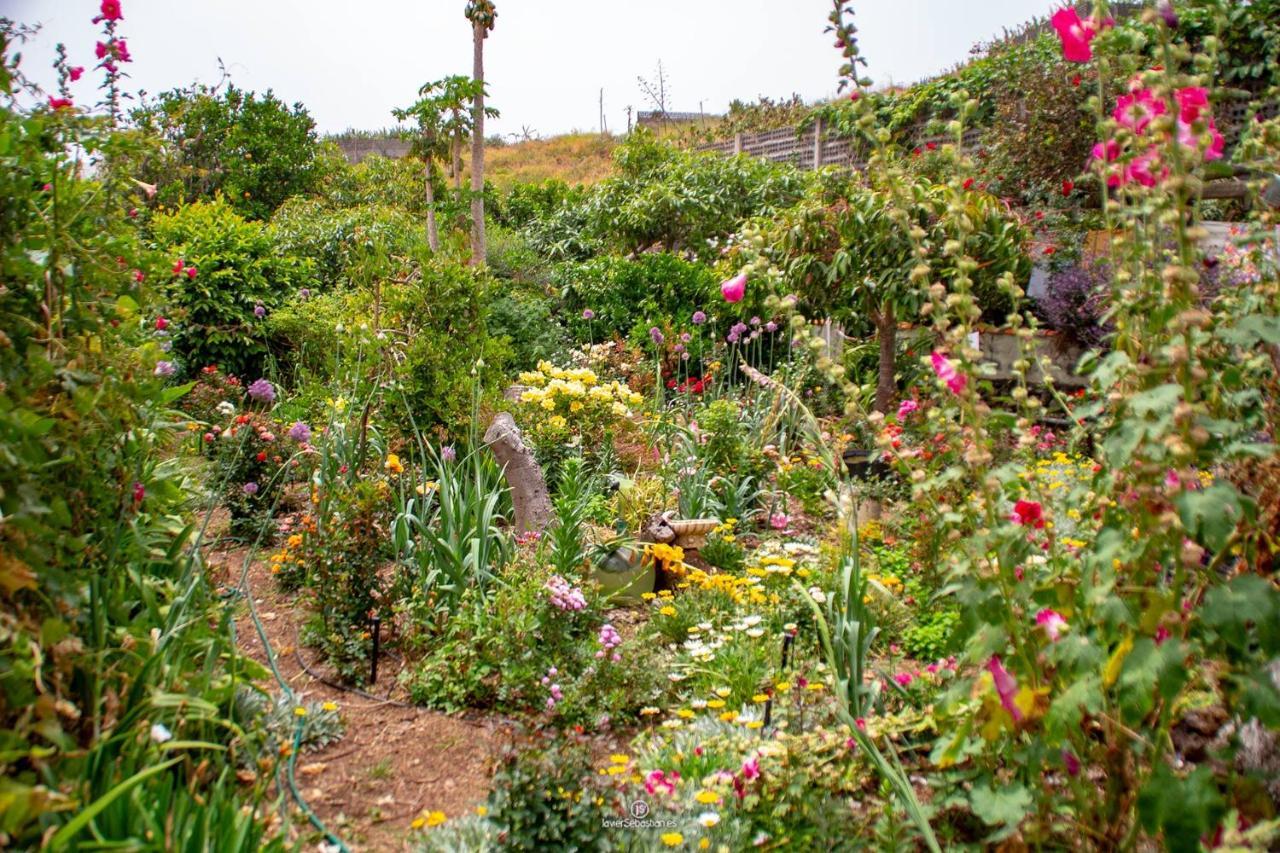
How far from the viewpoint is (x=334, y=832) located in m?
2.30

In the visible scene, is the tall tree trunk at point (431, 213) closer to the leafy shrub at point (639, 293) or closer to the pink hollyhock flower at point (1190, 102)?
the leafy shrub at point (639, 293)

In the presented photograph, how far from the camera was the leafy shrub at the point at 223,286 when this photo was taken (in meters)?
6.54

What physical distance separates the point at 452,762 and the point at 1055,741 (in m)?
1.84

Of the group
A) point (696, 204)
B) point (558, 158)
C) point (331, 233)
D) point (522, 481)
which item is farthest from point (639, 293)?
point (558, 158)

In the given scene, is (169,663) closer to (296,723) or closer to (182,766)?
(182,766)

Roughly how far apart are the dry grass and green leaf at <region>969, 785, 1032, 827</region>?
19.5m

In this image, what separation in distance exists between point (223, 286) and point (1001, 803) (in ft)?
21.9

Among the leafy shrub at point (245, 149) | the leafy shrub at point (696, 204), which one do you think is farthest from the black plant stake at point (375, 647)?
the leafy shrub at point (245, 149)

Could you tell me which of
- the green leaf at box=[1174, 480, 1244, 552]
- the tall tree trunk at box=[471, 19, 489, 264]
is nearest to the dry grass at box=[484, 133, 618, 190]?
the tall tree trunk at box=[471, 19, 489, 264]

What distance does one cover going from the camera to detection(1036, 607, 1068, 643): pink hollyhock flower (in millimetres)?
1511

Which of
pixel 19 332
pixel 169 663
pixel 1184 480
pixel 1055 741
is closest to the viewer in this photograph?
pixel 1184 480

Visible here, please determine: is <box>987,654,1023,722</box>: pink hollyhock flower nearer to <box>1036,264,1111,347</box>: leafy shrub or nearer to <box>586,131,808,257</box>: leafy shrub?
<box>1036,264,1111,347</box>: leafy shrub

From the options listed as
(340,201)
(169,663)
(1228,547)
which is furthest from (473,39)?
(1228,547)

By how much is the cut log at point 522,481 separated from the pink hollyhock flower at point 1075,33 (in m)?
3.08
